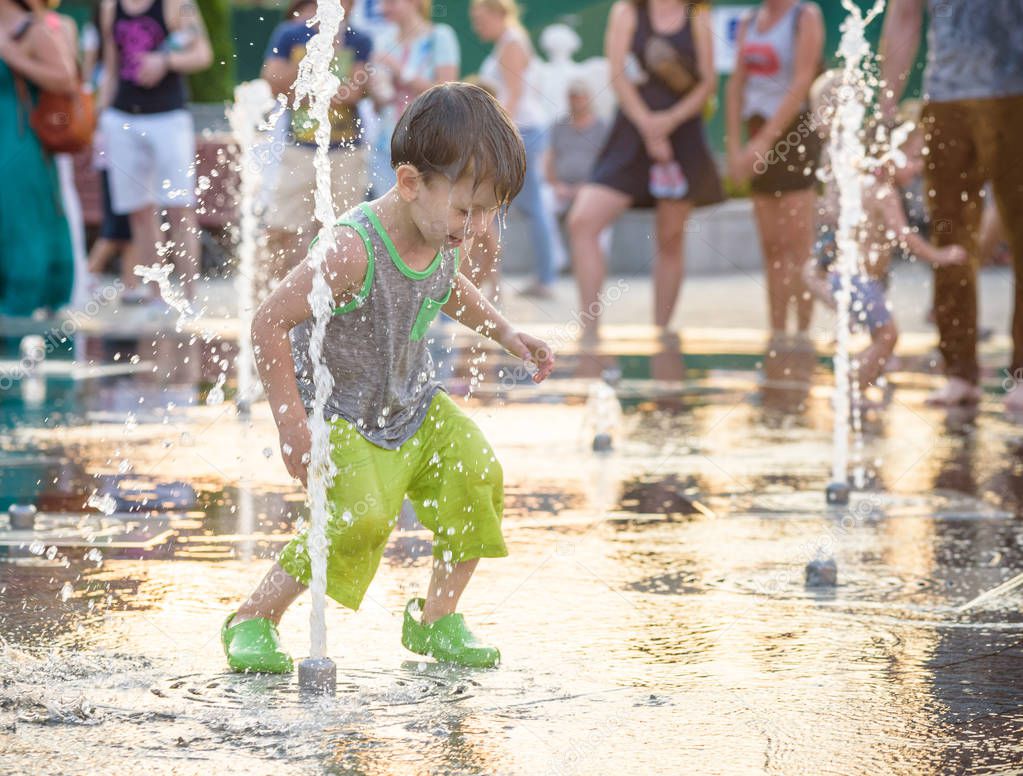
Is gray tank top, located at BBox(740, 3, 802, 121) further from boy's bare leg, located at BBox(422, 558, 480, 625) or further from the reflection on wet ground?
boy's bare leg, located at BBox(422, 558, 480, 625)

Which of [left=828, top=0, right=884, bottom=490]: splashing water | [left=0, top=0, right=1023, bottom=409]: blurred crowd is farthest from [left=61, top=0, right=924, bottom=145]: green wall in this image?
[left=828, top=0, right=884, bottom=490]: splashing water

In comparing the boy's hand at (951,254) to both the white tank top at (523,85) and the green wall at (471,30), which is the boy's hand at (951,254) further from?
the green wall at (471,30)

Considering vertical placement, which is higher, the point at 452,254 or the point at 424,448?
the point at 452,254

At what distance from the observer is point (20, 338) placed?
10531 mm

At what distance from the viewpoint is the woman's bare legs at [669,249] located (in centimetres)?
1046

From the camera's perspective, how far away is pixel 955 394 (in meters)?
8.02

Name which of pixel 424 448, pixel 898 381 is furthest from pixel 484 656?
pixel 898 381

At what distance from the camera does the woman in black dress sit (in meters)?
10.5

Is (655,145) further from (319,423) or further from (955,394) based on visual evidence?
(319,423)

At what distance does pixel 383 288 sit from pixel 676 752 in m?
1.11

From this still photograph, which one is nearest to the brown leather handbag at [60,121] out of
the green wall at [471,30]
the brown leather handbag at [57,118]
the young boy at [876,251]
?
the brown leather handbag at [57,118]

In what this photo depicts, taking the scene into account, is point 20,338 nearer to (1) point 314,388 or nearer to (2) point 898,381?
(2) point 898,381

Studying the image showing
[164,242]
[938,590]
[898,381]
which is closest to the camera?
Result: [938,590]

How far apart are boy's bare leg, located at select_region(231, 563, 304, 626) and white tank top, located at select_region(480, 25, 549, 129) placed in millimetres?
7496
